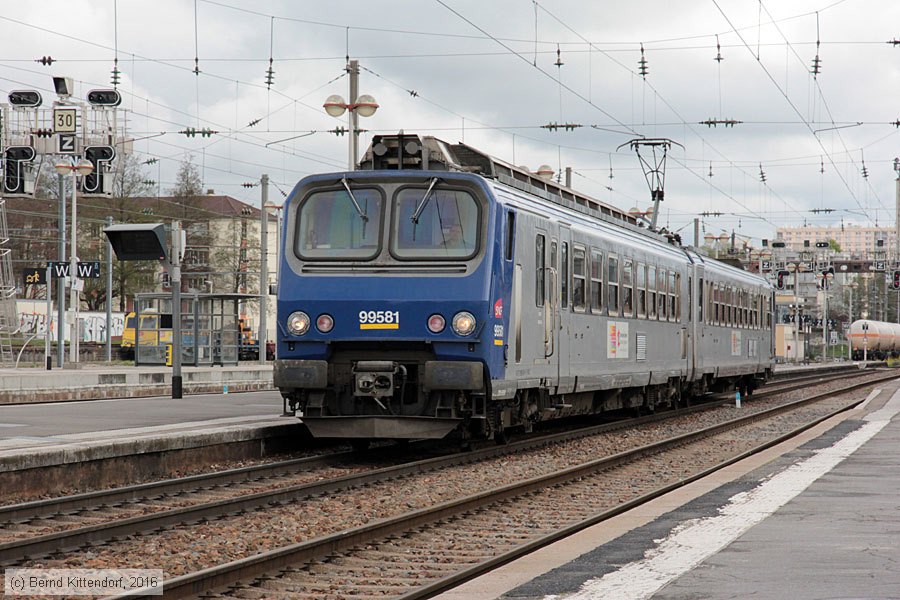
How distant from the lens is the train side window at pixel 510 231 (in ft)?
51.1

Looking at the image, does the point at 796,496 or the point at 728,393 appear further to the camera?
the point at 728,393

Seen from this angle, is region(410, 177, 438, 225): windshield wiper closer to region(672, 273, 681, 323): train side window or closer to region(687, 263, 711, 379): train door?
region(672, 273, 681, 323): train side window

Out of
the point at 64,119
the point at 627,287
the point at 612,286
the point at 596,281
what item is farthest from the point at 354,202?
the point at 64,119

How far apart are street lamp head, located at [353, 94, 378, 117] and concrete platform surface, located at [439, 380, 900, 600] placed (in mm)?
10142

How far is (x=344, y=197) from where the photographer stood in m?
15.5

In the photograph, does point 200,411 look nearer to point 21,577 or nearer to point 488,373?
point 488,373

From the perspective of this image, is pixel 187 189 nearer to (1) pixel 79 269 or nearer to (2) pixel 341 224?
(1) pixel 79 269

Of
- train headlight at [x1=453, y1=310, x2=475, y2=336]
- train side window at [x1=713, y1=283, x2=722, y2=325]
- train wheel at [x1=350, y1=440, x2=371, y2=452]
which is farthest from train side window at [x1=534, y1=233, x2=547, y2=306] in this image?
train side window at [x1=713, y1=283, x2=722, y2=325]

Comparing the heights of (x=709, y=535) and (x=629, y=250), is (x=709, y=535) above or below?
below

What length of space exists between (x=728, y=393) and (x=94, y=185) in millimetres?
22649

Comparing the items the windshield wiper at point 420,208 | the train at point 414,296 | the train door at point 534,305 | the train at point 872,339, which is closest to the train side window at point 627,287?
the train door at point 534,305

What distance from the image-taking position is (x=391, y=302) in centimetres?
1502

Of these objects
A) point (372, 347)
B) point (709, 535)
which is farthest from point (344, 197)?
point (709, 535)

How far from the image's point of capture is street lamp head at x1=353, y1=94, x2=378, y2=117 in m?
22.0
